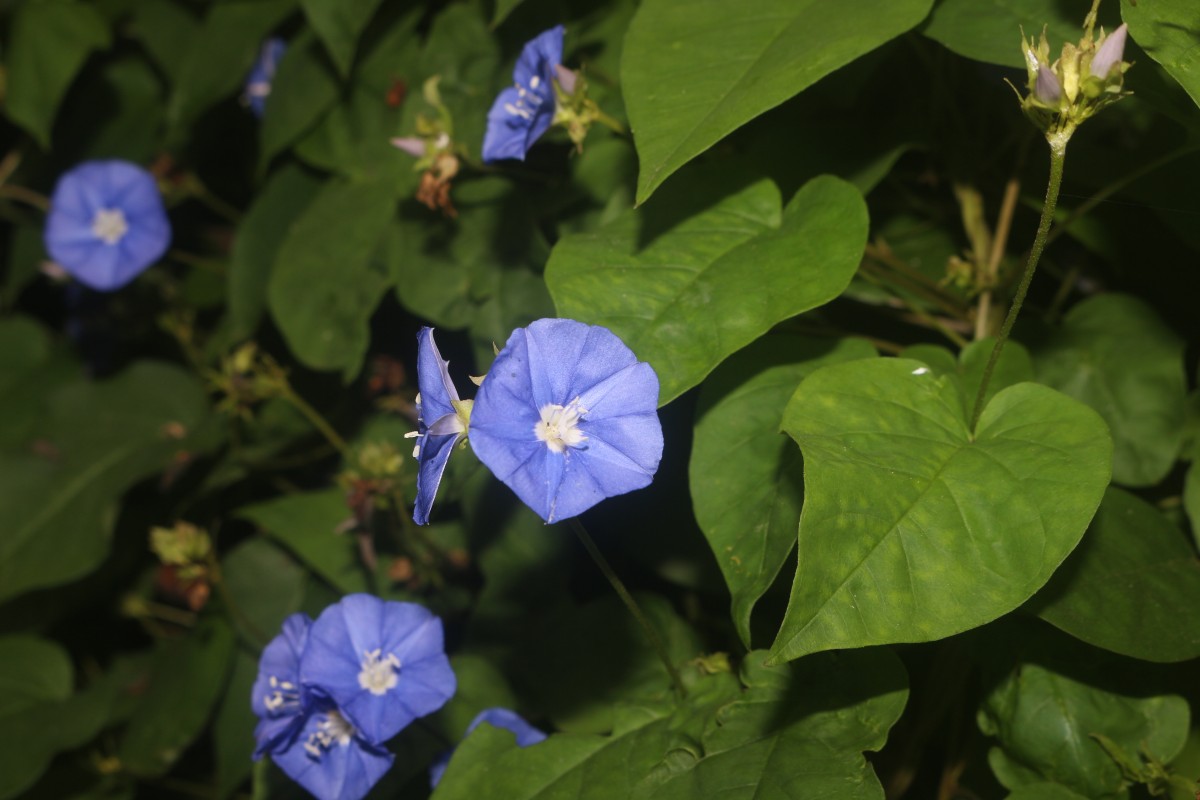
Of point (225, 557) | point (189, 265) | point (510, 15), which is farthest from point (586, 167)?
point (189, 265)

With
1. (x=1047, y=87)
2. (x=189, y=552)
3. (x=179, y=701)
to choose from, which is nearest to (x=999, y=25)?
(x=1047, y=87)

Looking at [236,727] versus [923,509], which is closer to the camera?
[923,509]

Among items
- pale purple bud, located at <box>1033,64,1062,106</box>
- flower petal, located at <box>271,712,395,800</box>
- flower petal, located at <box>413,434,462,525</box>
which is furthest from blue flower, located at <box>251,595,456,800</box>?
pale purple bud, located at <box>1033,64,1062,106</box>

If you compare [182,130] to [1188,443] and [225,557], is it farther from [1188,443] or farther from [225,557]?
[1188,443]

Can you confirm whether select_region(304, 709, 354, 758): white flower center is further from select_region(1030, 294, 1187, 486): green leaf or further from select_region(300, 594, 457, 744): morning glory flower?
select_region(1030, 294, 1187, 486): green leaf

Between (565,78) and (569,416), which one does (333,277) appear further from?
(569,416)

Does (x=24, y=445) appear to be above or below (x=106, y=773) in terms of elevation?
above
